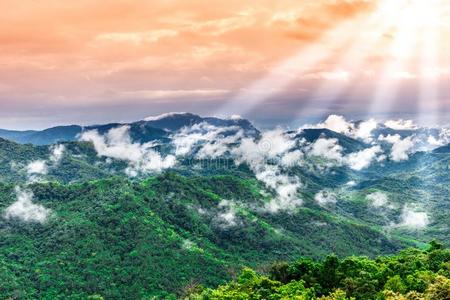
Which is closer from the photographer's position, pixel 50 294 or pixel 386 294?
pixel 386 294

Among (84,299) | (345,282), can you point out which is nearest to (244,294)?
(345,282)

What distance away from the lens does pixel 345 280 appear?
7119 cm

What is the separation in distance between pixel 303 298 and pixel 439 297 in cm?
1593

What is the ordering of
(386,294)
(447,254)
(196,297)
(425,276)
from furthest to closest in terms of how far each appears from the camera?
1. (447,254)
2. (196,297)
3. (425,276)
4. (386,294)

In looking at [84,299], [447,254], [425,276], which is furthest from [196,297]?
[84,299]

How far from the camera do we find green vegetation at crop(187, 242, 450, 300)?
64.4 metres

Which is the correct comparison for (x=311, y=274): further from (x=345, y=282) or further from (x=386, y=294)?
(x=386, y=294)

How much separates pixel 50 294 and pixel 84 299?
1464cm

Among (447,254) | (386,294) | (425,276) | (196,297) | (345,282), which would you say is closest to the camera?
(386,294)

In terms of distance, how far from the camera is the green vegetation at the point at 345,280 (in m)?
64.4

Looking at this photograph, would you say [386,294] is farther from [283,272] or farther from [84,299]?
[84,299]

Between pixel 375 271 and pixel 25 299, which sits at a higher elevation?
pixel 375 271

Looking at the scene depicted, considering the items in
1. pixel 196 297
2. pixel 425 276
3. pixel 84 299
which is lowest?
pixel 84 299

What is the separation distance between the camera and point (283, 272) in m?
84.4
